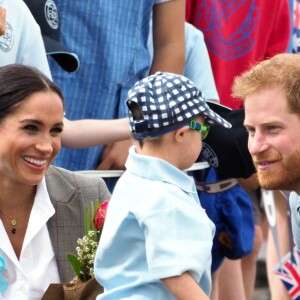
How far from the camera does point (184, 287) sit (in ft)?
13.7

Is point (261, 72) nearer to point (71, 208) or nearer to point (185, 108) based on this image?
point (185, 108)

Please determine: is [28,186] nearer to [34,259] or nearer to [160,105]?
[34,259]

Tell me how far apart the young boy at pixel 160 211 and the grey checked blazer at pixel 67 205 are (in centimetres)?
45

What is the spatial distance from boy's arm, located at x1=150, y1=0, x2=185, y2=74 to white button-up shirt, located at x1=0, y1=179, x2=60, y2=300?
53.0 inches

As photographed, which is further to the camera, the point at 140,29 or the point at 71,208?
the point at 140,29

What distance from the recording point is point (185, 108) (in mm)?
4461

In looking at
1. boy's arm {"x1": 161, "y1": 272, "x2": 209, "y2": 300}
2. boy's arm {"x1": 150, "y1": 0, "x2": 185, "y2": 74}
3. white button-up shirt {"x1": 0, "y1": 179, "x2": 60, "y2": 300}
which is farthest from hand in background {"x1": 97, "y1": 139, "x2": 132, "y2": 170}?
boy's arm {"x1": 161, "y1": 272, "x2": 209, "y2": 300}

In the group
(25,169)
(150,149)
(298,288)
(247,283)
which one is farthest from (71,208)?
(247,283)

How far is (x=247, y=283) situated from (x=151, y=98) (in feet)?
9.34

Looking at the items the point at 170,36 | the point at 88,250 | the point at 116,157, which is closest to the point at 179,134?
the point at 88,250

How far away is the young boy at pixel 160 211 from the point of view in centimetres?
420

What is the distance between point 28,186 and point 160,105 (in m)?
0.80

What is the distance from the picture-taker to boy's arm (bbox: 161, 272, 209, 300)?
13.6ft

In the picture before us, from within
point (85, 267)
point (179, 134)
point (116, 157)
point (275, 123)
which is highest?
point (179, 134)
